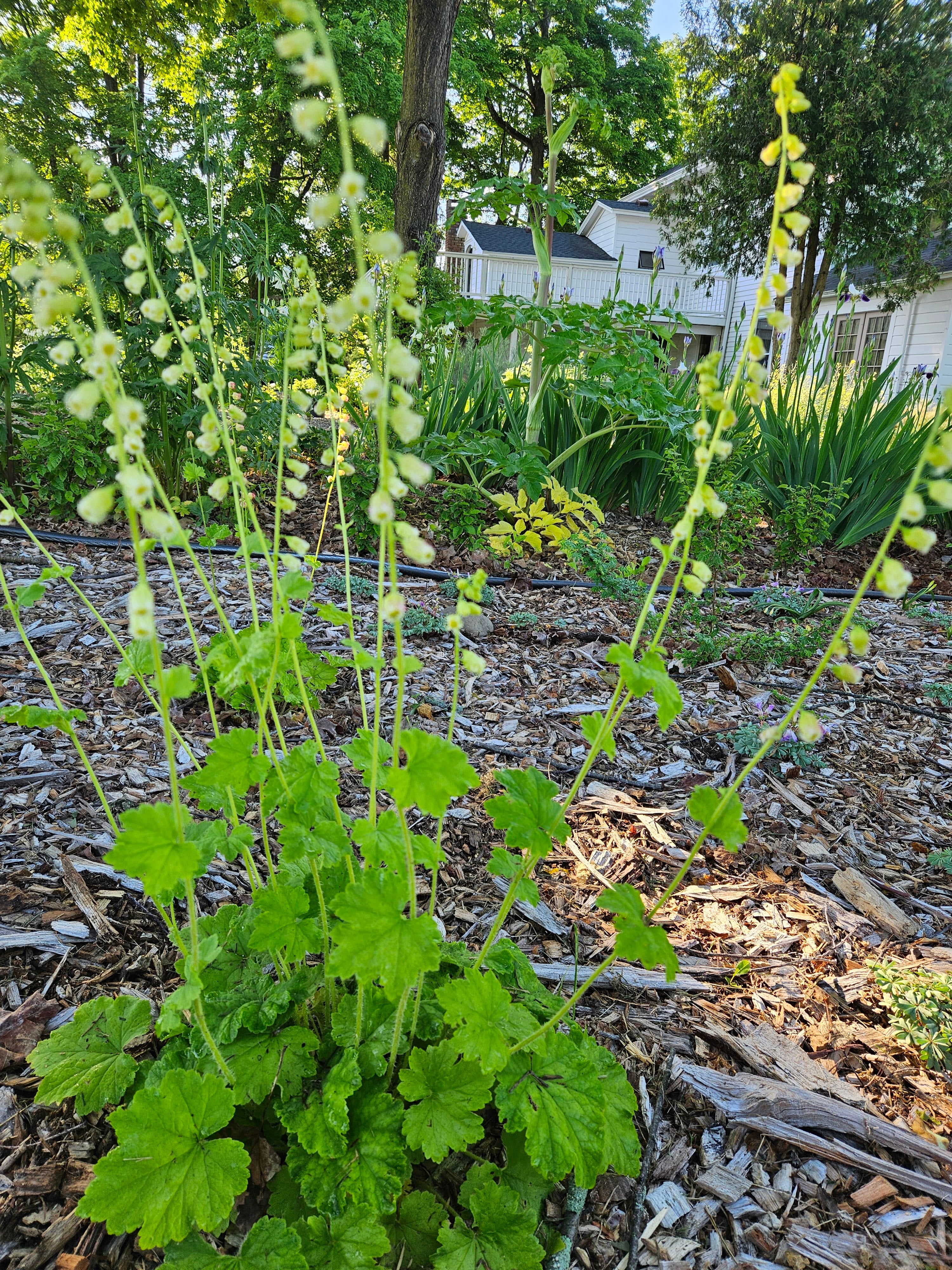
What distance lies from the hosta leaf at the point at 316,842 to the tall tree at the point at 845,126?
1403cm

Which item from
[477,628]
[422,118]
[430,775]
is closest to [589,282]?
[422,118]

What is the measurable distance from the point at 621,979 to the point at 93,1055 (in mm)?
1017

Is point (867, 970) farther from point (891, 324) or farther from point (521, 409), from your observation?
point (891, 324)

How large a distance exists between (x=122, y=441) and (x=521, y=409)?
427 cm

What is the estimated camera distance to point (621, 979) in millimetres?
1630

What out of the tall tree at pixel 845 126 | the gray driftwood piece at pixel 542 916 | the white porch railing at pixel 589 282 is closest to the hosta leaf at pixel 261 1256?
the gray driftwood piece at pixel 542 916

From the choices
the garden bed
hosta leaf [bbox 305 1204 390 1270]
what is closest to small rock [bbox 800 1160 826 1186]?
the garden bed

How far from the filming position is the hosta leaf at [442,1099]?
3.46 ft

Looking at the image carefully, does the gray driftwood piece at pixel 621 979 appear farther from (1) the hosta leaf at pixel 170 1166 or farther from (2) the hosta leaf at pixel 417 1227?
(1) the hosta leaf at pixel 170 1166

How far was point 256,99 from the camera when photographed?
1481 cm

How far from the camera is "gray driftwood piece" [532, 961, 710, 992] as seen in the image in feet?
5.32

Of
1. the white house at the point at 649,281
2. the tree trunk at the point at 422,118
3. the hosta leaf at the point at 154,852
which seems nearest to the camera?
the hosta leaf at the point at 154,852

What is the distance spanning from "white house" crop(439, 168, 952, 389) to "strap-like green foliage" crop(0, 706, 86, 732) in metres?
15.8

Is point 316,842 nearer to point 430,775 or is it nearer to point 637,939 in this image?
point 430,775
